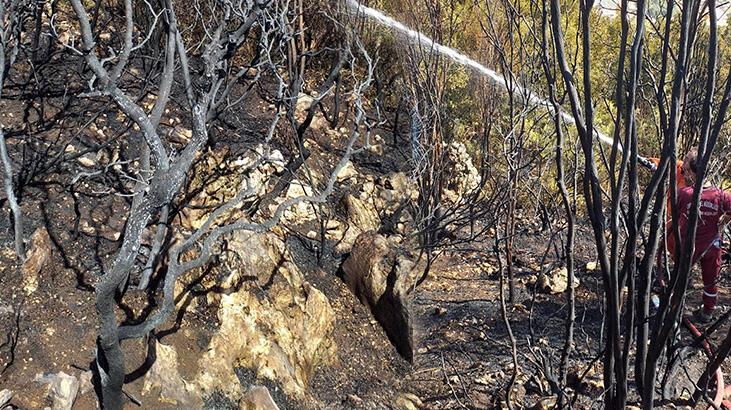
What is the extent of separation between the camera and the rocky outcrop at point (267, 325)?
351 centimetres

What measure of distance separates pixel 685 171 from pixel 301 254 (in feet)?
8.38

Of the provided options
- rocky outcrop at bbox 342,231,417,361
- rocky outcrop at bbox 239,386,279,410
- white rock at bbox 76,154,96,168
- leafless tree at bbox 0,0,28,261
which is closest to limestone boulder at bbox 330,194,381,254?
rocky outcrop at bbox 342,231,417,361

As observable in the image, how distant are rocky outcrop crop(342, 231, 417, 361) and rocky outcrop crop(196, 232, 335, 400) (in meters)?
0.44

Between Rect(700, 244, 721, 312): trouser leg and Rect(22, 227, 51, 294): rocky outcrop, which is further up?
Rect(700, 244, 721, 312): trouser leg

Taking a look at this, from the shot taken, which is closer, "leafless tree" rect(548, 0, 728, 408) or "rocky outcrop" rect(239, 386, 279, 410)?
"leafless tree" rect(548, 0, 728, 408)

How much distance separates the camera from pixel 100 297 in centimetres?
258

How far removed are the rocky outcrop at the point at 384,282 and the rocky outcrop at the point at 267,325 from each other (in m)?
0.44

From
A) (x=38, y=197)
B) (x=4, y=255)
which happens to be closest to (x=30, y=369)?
(x=4, y=255)

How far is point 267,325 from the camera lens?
379 cm

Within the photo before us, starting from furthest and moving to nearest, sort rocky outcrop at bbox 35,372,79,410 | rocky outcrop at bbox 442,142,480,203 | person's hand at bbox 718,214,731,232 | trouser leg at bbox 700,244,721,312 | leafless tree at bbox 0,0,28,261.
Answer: rocky outcrop at bbox 442,142,480,203, trouser leg at bbox 700,244,721,312, leafless tree at bbox 0,0,28,261, rocky outcrop at bbox 35,372,79,410, person's hand at bbox 718,214,731,232

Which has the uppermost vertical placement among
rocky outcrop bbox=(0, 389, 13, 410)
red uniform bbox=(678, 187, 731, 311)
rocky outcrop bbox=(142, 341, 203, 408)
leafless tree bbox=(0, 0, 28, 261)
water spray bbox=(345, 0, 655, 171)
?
water spray bbox=(345, 0, 655, 171)

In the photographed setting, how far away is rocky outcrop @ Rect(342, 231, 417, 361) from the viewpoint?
178 inches

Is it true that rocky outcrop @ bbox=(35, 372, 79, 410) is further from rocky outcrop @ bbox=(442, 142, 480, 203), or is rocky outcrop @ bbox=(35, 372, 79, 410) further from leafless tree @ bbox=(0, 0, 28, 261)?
rocky outcrop @ bbox=(442, 142, 480, 203)

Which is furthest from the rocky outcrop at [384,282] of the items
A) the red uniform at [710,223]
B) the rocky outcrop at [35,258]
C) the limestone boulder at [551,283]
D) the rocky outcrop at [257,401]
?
the rocky outcrop at [35,258]
